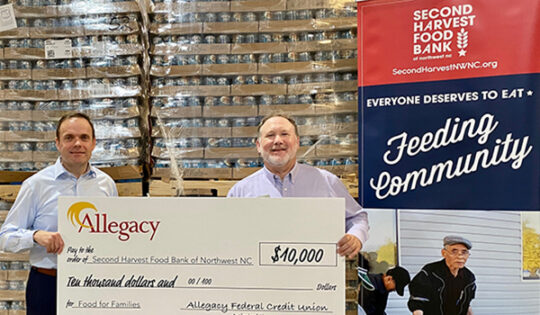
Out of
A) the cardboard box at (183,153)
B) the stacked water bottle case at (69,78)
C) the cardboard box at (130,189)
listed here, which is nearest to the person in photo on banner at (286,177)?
the cardboard box at (183,153)

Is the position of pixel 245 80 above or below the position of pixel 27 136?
above

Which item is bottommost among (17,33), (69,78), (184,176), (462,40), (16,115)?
(184,176)

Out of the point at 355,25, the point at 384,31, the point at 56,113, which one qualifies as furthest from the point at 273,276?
the point at 56,113

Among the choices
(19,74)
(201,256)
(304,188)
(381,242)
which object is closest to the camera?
(201,256)

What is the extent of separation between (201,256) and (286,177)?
82cm

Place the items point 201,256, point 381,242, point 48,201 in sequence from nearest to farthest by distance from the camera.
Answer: point 201,256
point 48,201
point 381,242

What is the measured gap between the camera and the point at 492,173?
254 centimetres

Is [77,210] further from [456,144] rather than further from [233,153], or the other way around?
[456,144]

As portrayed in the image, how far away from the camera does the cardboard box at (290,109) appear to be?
3.04m

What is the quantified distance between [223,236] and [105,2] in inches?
81.6

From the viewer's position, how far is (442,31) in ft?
8.48

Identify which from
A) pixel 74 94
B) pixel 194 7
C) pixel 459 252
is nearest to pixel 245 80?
pixel 194 7

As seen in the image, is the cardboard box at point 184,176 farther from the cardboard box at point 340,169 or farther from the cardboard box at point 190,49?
the cardboard box at point 190,49

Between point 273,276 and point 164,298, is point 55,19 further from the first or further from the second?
point 273,276
